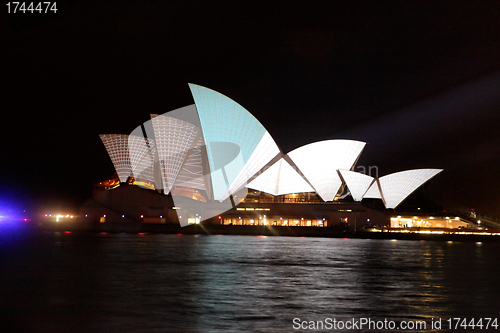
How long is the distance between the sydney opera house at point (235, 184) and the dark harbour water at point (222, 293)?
3173 centimetres

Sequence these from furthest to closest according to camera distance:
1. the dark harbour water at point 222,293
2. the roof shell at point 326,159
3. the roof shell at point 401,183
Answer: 1. the roof shell at point 401,183
2. the roof shell at point 326,159
3. the dark harbour water at point 222,293

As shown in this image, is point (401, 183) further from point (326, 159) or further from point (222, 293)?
point (222, 293)

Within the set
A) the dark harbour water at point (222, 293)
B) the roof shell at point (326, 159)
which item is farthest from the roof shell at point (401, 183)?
the dark harbour water at point (222, 293)

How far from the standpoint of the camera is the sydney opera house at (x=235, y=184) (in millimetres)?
50188

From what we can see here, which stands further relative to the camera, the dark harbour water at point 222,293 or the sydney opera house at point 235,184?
the sydney opera house at point 235,184

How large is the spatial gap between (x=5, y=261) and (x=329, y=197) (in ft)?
138

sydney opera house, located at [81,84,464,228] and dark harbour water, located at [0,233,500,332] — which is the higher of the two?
sydney opera house, located at [81,84,464,228]

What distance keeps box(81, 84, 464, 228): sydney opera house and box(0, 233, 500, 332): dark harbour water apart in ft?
104

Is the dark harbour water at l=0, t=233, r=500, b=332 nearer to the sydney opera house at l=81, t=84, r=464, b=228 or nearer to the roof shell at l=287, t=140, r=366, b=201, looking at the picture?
the sydney opera house at l=81, t=84, r=464, b=228

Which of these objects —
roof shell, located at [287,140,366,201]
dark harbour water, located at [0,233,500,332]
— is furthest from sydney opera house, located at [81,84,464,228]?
dark harbour water, located at [0,233,500,332]

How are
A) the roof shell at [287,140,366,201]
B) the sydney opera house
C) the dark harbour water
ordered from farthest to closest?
the roof shell at [287,140,366,201]
the sydney opera house
the dark harbour water

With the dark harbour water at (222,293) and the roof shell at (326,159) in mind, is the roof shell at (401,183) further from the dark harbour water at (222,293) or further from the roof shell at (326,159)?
the dark harbour water at (222,293)

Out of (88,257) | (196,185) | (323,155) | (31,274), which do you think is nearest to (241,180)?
(196,185)

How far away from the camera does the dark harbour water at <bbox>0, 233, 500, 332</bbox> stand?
8.45m
